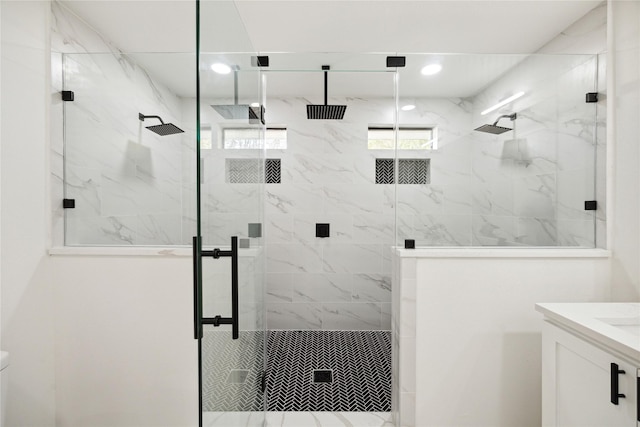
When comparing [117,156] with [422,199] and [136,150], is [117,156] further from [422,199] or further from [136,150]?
[422,199]

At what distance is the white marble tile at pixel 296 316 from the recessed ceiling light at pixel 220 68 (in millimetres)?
2461

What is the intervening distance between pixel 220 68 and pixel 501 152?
1484mm

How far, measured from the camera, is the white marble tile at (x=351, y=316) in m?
3.27

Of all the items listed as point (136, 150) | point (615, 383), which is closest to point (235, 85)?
point (136, 150)

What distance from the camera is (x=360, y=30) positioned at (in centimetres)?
209

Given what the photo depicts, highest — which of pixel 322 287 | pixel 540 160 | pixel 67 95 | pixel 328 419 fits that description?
pixel 67 95

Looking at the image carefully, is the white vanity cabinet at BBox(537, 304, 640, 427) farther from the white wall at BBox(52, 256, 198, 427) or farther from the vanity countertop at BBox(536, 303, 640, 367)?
the white wall at BBox(52, 256, 198, 427)

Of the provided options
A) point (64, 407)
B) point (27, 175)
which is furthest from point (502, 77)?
point (64, 407)

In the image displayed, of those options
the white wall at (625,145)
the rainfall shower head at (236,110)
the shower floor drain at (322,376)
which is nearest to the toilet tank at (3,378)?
the rainfall shower head at (236,110)

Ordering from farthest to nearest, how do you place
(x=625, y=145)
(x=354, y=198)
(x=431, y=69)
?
1. (x=354, y=198)
2. (x=431, y=69)
3. (x=625, y=145)

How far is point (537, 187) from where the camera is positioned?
1.90 m

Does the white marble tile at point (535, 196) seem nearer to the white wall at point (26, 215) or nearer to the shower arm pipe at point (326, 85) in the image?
the shower arm pipe at point (326, 85)

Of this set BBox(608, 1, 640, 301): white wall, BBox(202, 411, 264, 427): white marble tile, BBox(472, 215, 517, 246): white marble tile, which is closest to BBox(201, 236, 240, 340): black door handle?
BBox(202, 411, 264, 427): white marble tile

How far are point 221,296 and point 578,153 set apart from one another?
195 centimetres
